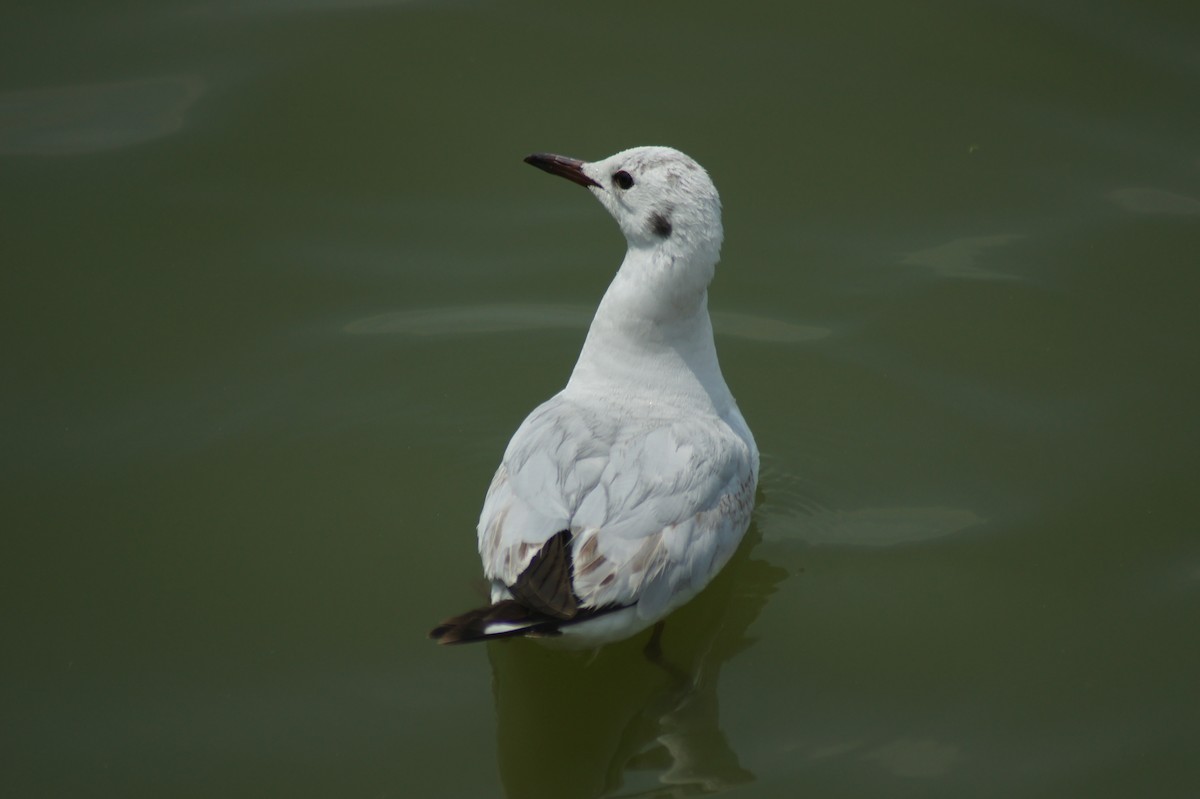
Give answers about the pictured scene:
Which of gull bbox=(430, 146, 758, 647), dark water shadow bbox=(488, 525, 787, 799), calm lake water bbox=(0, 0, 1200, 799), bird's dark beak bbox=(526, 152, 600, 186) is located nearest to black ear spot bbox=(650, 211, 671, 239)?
gull bbox=(430, 146, 758, 647)

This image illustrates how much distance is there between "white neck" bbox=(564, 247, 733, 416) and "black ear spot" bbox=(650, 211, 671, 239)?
83 millimetres

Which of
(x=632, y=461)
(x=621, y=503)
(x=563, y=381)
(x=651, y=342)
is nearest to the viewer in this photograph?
(x=621, y=503)

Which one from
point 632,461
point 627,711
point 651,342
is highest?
point 651,342

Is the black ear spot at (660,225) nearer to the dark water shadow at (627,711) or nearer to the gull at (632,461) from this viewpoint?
the gull at (632,461)

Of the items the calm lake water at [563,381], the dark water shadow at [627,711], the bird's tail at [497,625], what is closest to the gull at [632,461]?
the bird's tail at [497,625]

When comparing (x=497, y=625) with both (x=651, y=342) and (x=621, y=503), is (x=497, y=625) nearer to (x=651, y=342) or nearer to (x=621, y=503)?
(x=621, y=503)

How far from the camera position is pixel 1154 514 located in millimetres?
6035

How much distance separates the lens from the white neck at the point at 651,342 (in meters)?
5.45

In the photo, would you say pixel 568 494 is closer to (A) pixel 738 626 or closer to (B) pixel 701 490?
(B) pixel 701 490

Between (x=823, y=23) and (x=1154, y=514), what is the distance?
4087 mm

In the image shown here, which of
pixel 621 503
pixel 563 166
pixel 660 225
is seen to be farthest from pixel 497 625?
pixel 563 166

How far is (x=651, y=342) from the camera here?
18.3 ft

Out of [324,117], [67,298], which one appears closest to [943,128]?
[324,117]

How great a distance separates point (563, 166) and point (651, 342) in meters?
0.91
